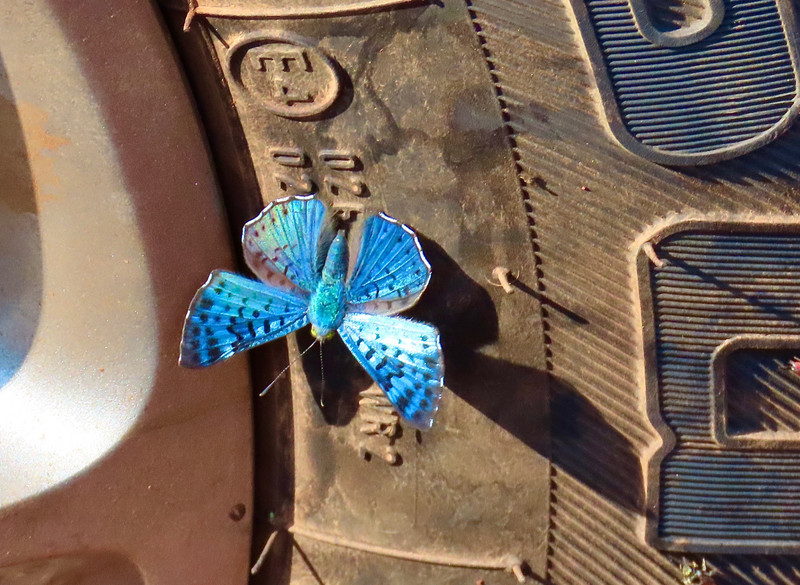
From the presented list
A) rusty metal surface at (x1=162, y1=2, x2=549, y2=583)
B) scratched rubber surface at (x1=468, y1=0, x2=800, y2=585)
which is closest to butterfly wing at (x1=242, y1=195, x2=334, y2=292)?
rusty metal surface at (x1=162, y1=2, x2=549, y2=583)

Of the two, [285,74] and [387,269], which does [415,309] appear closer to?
[387,269]

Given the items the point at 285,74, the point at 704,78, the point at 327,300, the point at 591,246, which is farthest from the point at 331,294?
the point at 704,78

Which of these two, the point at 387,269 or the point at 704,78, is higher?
the point at 704,78

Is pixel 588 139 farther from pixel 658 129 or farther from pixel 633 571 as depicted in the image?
pixel 633 571

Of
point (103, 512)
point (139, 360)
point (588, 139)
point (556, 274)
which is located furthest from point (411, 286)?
point (103, 512)

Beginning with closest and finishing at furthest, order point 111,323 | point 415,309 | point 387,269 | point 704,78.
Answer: point 704,78 → point 387,269 → point 415,309 → point 111,323

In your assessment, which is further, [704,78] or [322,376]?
[322,376]

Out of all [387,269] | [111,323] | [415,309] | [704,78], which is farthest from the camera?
[111,323]
